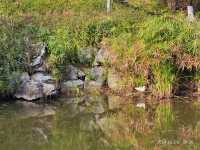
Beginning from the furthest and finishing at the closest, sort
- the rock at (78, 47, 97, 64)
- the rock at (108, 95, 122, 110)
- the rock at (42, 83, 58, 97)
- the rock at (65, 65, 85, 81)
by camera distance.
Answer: the rock at (78, 47, 97, 64), the rock at (65, 65, 85, 81), the rock at (42, 83, 58, 97), the rock at (108, 95, 122, 110)

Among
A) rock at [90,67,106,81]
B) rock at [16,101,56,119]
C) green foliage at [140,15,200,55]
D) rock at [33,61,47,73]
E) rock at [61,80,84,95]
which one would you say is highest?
green foliage at [140,15,200,55]

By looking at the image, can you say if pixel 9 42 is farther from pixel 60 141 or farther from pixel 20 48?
pixel 60 141

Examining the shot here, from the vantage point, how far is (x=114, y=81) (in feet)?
49.0

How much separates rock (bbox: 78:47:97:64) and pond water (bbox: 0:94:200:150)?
1.14 metres

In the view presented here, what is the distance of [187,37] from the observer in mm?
14852

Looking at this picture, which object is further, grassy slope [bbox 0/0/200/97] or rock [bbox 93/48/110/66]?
rock [bbox 93/48/110/66]

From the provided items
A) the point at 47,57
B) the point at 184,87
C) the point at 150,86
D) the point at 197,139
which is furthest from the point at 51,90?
the point at 197,139

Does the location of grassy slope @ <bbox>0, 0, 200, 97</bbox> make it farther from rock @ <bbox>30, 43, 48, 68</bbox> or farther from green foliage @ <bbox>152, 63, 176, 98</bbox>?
rock @ <bbox>30, 43, 48, 68</bbox>

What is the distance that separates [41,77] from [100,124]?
280cm

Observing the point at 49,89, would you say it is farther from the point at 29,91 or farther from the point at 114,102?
the point at 114,102

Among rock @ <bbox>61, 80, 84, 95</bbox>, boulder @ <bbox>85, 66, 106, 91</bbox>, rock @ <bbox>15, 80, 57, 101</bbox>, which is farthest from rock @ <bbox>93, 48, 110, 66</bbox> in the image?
rock @ <bbox>15, 80, 57, 101</bbox>

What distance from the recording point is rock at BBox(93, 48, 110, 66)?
15.2m

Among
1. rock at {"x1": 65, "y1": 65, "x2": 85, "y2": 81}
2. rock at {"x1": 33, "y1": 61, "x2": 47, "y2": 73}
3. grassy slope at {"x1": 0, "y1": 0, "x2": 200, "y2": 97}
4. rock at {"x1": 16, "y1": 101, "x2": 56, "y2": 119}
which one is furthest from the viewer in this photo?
rock at {"x1": 65, "y1": 65, "x2": 85, "y2": 81}

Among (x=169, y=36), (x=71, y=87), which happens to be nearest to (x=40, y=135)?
(x=71, y=87)
